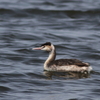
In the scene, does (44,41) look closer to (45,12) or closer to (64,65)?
(64,65)

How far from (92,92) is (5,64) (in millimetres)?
4152

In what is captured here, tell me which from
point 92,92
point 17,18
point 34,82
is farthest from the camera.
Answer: point 17,18

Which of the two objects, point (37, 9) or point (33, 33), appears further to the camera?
point (37, 9)

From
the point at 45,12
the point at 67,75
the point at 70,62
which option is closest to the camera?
the point at 67,75

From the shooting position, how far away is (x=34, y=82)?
44.6ft

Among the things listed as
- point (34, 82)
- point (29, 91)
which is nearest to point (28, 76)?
point (34, 82)

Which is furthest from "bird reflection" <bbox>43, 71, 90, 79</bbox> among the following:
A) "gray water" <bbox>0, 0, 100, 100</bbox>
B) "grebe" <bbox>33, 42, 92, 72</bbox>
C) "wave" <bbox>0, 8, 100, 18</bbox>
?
"wave" <bbox>0, 8, 100, 18</bbox>

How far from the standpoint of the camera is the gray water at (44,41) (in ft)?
41.9

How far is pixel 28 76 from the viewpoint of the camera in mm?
14336

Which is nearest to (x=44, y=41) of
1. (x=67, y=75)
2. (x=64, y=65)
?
(x=64, y=65)

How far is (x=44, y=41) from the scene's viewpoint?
19.9 metres

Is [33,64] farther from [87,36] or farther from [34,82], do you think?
[87,36]

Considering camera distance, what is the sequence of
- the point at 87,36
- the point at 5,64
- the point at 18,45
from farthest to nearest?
the point at 87,36 → the point at 18,45 → the point at 5,64

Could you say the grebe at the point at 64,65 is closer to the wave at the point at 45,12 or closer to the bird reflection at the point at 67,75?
Answer: the bird reflection at the point at 67,75
